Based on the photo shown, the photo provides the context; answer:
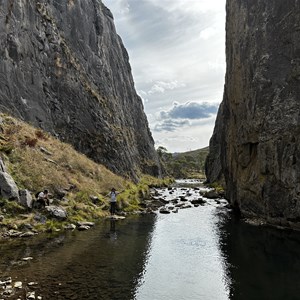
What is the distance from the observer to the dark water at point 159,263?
63.9 ft

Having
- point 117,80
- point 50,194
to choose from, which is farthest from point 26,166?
point 117,80

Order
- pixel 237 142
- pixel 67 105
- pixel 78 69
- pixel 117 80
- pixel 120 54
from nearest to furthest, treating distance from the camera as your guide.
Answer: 1. pixel 237 142
2. pixel 67 105
3. pixel 78 69
4. pixel 117 80
5. pixel 120 54

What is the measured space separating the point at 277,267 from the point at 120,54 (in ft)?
378

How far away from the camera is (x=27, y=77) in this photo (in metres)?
60.9

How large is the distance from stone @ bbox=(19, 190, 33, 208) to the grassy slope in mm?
662

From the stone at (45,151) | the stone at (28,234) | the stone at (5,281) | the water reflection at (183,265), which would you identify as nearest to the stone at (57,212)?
the stone at (28,234)

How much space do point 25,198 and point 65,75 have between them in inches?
1770

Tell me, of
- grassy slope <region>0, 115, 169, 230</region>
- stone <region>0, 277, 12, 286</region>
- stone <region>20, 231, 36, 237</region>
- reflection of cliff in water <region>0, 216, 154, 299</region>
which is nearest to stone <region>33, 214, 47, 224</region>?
grassy slope <region>0, 115, 169, 230</region>

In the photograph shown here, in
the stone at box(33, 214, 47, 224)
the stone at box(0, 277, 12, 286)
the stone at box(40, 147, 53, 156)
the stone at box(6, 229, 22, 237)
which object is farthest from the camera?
the stone at box(40, 147, 53, 156)

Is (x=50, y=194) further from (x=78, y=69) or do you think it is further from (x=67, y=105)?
(x=78, y=69)

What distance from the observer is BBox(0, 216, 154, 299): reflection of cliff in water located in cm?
1898

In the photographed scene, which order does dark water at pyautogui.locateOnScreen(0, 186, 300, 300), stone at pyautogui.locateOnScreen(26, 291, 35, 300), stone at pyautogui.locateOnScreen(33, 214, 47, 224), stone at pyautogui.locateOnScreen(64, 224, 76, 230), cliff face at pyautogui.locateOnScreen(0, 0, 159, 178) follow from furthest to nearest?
1. cliff face at pyautogui.locateOnScreen(0, 0, 159, 178)
2. stone at pyautogui.locateOnScreen(64, 224, 76, 230)
3. stone at pyautogui.locateOnScreen(33, 214, 47, 224)
4. dark water at pyautogui.locateOnScreen(0, 186, 300, 300)
5. stone at pyautogui.locateOnScreen(26, 291, 35, 300)

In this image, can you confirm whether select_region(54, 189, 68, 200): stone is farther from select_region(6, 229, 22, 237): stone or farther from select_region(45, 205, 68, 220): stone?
select_region(6, 229, 22, 237): stone

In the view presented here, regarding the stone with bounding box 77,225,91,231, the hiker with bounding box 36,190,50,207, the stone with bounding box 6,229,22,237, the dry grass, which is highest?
the dry grass
